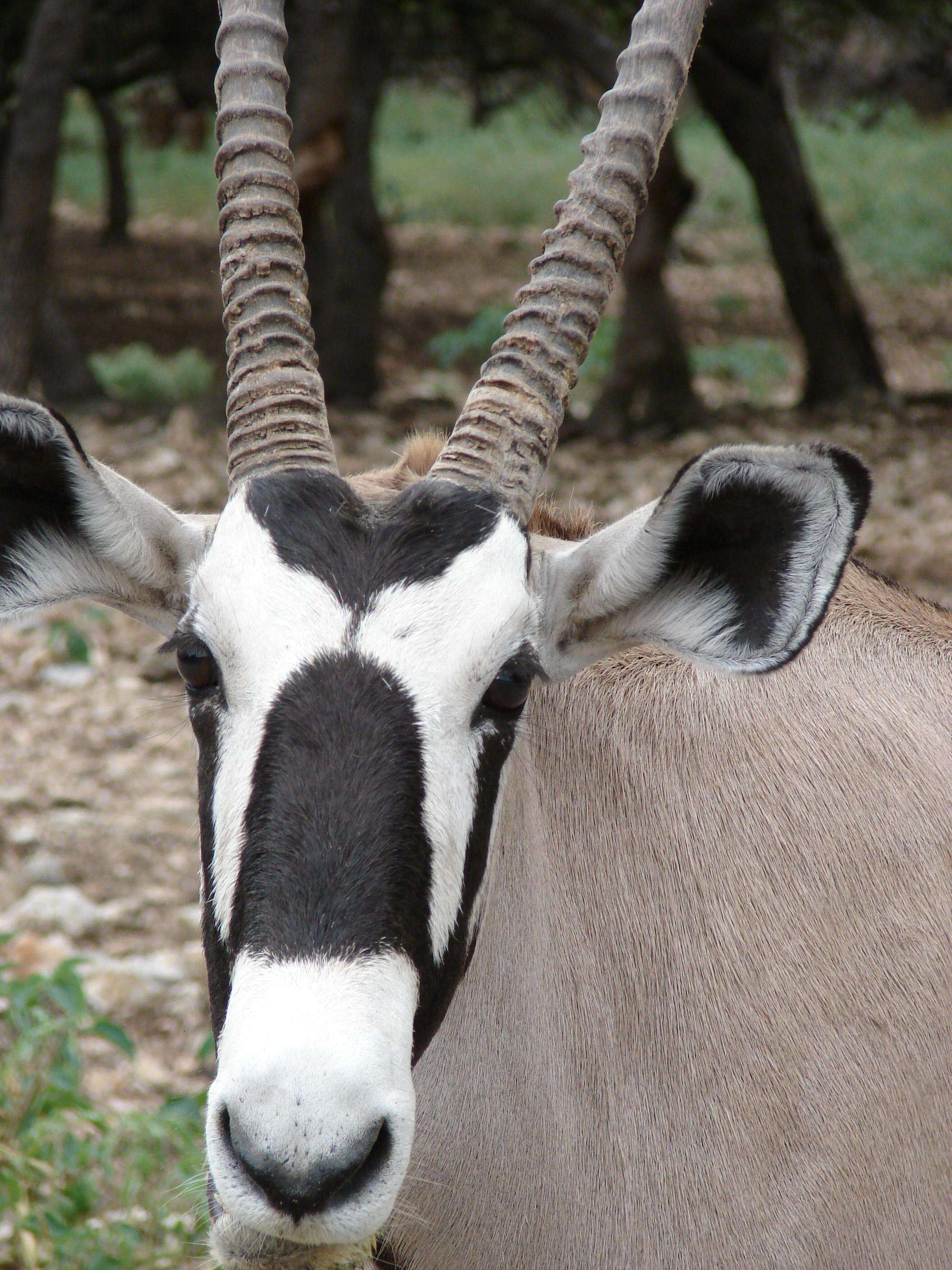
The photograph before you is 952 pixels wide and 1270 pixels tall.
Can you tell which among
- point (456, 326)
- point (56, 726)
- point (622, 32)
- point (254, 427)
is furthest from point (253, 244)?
point (456, 326)

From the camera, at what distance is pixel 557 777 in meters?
2.85

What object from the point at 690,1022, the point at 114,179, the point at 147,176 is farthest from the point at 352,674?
the point at 147,176

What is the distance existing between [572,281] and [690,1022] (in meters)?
1.48

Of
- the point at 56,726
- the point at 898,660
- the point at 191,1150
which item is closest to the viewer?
the point at 898,660

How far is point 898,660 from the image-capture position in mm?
3242

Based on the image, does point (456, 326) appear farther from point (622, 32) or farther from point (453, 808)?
point (453, 808)

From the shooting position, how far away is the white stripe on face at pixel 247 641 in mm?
2193

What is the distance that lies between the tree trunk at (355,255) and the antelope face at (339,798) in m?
8.08

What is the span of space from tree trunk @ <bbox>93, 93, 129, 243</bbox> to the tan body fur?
2140cm

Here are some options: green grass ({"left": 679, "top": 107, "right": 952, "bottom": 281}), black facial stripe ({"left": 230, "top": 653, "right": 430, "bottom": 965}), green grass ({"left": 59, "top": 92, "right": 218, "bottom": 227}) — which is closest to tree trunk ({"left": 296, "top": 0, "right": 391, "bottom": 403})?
black facial stripe ({"left": 230, "top": 653, "right": 430, "bottom": 965})

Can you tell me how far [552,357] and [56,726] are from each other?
4.60 meters

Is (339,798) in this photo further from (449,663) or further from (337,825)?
(449,663)

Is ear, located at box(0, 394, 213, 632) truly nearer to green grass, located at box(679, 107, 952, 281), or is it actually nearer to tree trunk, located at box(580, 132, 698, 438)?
tree trunk, located at box(580, 132, 698, 438)

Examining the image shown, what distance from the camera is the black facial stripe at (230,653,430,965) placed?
204 centimetres
